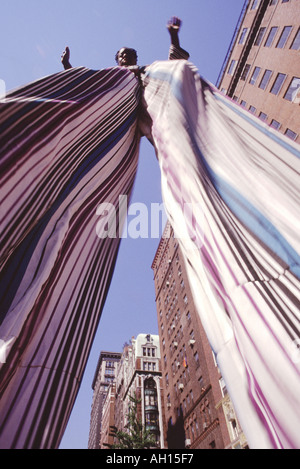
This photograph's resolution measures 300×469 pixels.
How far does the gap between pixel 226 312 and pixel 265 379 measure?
0.91ft

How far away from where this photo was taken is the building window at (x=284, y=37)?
16522 millimetres

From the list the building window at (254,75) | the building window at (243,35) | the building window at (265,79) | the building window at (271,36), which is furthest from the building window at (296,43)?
the building window at (243,35)

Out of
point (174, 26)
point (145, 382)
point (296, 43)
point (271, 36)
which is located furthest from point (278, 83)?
point (145, 382)

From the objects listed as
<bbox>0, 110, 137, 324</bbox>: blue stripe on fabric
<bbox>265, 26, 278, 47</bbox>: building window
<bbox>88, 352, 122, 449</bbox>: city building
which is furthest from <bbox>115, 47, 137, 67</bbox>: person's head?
<bbox>88, 352, 122, 449</bbox>: city building

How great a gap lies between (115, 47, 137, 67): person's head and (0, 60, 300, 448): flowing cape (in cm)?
177

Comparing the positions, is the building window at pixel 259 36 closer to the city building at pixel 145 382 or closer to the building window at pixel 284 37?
the building window at pixel 284 37

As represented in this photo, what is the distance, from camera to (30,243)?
1.37 m

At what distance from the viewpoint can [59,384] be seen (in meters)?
0.96

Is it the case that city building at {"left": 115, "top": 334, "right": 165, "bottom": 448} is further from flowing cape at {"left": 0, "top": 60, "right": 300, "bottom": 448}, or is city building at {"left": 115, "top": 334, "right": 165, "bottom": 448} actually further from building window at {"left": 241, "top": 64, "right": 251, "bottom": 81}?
flowing cape at {"left": 0, "top": 60, "right": 300, "bottom": 448}

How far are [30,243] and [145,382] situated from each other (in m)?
49.9

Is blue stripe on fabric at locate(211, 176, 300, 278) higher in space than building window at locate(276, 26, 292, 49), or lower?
lower

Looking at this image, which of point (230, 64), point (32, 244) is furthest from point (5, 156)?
point (230, 64)

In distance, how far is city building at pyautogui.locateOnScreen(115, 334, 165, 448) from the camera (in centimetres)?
4043

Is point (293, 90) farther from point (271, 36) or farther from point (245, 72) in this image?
point (245, 72)
